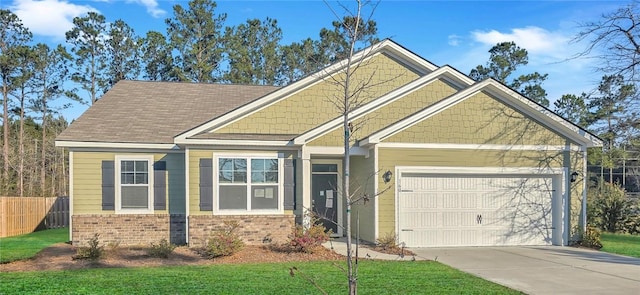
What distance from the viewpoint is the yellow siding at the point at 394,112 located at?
1295cm

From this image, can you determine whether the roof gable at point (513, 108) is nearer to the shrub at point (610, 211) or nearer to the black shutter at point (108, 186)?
the shrub at point (610, 211)

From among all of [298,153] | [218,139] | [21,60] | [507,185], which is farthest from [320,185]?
[21,60]

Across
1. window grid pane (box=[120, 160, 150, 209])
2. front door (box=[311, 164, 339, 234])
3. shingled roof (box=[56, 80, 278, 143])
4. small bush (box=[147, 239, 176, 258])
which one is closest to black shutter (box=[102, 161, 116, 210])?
window grid pane (box=[120, 160, 150, 209])

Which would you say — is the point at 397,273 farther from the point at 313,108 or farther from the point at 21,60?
the point at 21,60

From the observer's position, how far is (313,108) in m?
14.6

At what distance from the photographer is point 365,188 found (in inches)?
496

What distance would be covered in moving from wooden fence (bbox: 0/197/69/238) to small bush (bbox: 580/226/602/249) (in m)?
19.2

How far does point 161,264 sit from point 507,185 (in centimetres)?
908

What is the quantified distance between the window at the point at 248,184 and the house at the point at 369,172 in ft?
0.09

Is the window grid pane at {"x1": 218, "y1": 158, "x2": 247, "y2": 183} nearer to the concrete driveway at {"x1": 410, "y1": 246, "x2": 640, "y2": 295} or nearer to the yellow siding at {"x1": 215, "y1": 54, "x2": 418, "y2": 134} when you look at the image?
the yellow siding at {"x1": 215, "y1": 54, "x2": 418, "y2": 134}

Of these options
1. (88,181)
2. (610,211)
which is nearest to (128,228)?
(88,181)

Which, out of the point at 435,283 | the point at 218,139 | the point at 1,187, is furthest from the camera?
the point at 1,187

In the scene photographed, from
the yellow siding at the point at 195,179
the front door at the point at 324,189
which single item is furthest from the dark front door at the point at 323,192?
the yellow siding at the point at 195,179

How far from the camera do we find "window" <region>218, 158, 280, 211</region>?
12.6m
